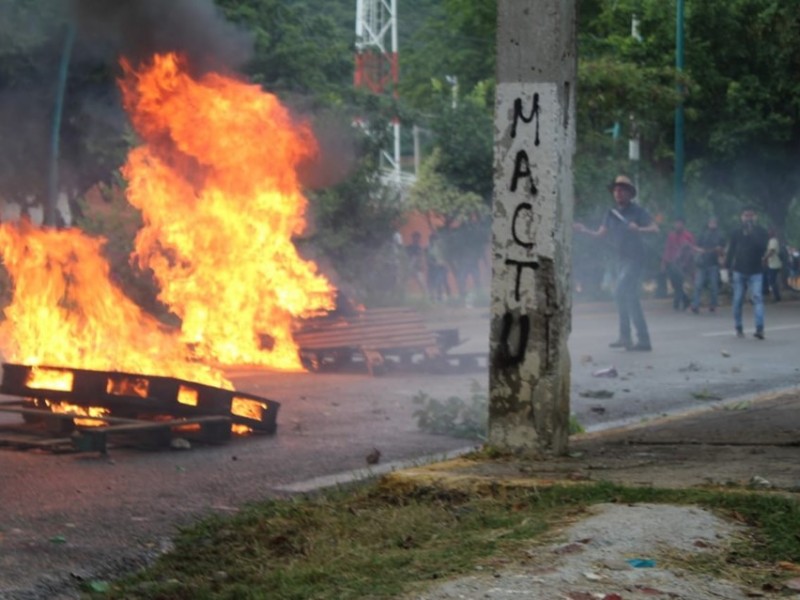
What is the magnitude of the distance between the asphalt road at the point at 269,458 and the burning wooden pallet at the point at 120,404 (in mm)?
182

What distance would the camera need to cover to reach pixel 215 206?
43.6 ft

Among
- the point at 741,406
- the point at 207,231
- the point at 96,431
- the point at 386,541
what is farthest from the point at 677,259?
the point at 386,541

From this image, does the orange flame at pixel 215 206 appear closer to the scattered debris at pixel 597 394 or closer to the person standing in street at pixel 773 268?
the scattered debris at pixel 597 394

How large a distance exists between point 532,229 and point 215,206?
6.19 metres

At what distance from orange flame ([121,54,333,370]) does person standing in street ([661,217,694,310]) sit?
51.2 ft

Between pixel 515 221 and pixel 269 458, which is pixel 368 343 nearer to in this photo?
pixel 269 458

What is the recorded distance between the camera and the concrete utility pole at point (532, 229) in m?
7.53

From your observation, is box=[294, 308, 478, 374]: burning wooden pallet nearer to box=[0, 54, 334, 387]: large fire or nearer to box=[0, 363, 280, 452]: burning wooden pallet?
box=[0, 54, 334, 387]: large fire

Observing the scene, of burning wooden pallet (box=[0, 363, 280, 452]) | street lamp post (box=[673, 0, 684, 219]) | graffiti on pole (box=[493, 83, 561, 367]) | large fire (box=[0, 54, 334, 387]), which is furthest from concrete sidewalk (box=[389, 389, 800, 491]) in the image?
street lamp post (box=[673, 0, 684, 219])

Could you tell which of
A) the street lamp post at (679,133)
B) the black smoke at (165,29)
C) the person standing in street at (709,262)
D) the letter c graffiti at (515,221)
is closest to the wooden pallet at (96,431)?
the letter c graffiti at (515,221)

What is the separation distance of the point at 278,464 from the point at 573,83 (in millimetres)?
2880

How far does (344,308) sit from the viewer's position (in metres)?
15.0

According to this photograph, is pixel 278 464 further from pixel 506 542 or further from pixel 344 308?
pixel 344 308

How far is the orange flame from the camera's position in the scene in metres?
13.0
